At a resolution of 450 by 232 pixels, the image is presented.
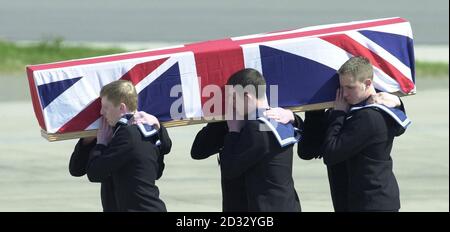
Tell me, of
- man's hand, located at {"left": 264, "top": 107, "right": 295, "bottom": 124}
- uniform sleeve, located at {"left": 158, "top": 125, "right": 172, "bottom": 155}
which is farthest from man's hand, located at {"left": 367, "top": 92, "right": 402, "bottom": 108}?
uniform sleeve, located at {"left": 158, "top": 125, "right": 172, "bottom": 155}

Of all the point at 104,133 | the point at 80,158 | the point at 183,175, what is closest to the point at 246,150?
the point at 104,133

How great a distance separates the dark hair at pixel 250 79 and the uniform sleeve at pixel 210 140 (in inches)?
22.5

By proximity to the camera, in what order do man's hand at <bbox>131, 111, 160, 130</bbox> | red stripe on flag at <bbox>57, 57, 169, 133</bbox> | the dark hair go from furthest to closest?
red stripe on flag at <bbox>57, 57, 169, 133</bbox> → man's hand at <bbox>131, 111, 160, 130</bbox> → the dark hair

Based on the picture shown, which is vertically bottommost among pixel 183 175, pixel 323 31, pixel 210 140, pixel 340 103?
pixel 183 175

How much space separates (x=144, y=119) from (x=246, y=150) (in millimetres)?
659

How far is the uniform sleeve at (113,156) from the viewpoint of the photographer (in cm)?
786

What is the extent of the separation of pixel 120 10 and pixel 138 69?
2308cm

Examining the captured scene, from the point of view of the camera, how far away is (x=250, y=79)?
782 cm

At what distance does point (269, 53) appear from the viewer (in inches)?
328

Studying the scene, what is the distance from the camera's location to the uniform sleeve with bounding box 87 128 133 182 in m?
7.86

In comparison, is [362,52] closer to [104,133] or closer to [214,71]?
[214,71]

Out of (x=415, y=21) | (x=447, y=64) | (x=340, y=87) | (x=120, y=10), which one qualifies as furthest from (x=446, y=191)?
(x=120, y=10)

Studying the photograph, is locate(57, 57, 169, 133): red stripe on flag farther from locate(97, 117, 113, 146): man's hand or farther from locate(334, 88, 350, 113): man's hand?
locate(334, 88, 350, 113): man's hand

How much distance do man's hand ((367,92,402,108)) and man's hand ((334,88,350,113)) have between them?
162mm
